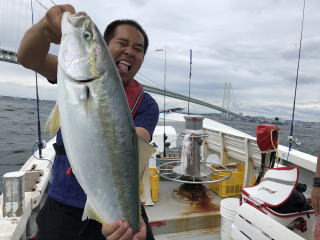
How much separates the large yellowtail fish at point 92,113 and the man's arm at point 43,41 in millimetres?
239

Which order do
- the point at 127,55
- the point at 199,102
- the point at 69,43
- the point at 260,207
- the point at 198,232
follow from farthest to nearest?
the point at 199,102 → the point at 198,232 → the point at 260,207 → the point at 127,55 → the point at 69,43

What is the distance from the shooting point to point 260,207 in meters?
2.88

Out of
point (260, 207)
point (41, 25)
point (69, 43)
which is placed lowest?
point (260, 207)

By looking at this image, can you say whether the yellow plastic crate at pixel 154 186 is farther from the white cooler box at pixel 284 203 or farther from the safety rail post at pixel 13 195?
the safety rail post at pixel 13 195

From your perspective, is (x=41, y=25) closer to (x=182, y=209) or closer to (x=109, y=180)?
(x=109, y=180)

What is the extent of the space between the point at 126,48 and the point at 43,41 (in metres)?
0.61

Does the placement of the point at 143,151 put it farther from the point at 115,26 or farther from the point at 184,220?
the point at 184,220

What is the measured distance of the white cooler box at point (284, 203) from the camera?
2.70 metres

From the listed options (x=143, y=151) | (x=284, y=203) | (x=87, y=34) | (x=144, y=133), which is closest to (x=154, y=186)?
(x=284, y=203)

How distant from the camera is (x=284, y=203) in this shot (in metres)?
2.75

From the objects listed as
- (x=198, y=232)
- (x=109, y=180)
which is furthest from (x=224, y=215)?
(x=109, y=180)

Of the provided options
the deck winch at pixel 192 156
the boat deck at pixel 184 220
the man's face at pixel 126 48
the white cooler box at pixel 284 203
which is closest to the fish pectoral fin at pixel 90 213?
the man's face at pixel 126 48

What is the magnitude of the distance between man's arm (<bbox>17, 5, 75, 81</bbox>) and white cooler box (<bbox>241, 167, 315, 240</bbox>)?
102 inches

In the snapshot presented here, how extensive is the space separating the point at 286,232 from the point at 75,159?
76.4 inches
